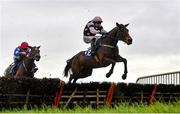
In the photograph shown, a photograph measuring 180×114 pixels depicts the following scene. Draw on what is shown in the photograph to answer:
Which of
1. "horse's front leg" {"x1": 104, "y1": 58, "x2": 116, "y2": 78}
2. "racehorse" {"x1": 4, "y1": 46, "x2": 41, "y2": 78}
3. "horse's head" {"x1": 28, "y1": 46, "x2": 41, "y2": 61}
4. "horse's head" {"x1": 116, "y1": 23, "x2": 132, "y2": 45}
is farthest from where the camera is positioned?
"racehorse" {"x1": 4, "y1": 46, "x2": 41, "y2": 78}

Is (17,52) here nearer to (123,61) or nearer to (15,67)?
(15,67)

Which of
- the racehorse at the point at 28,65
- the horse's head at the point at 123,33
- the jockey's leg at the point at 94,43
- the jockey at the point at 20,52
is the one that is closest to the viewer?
the horse's head at the point at 123,33

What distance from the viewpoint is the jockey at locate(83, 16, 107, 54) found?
2552 cm

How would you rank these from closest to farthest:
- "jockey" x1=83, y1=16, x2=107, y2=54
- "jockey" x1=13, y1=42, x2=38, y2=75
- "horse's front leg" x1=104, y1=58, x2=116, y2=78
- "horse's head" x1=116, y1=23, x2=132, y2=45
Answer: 1. "horse's front leg" x1=104, y1=58, x2=116, y2=78
2. "horse's head" x1=116, y1=23, x2=132, y2=45
3. "jockey" x1=83, y1=16, x2=107, y2=54
4. "jockey" x1=13, y1=42, x2=38, y2=75

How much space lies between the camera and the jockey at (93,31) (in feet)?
83.7

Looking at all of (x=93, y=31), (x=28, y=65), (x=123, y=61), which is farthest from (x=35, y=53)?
(x=123, y=61)

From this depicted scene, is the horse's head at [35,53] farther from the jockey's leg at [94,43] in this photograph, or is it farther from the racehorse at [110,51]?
Result: the jockey's leg at [94,43]

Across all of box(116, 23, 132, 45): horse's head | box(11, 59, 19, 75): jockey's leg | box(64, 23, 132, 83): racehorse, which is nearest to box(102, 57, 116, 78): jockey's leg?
box(64, 23, 132, 83): racehorse

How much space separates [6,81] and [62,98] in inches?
92.6

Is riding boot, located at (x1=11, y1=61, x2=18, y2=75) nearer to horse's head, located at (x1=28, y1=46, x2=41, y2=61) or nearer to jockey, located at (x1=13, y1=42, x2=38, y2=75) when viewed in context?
jockey, located at (x1=13, y1=42, x2=38, y2=75)

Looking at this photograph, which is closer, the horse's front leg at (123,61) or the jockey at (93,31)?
the horse's front leg at (123,61)

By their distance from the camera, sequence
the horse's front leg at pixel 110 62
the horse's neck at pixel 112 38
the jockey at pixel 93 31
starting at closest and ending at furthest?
1. the horse's front leg at pixel 110 62
2. the horse's neck at pixel 112 38
3. the jockey at pixel 93 31

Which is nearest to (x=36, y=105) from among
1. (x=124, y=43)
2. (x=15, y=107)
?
(x=15, y=107)

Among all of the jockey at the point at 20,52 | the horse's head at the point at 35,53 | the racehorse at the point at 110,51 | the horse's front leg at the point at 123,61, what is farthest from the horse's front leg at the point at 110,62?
the jockey at the point at 20,52
